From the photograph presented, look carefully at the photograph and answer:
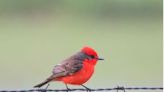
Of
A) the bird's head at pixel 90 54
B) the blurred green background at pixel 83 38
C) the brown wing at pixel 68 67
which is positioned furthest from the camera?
the blurred green background at pixel 83 38

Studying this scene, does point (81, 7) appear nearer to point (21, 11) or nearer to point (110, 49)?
point (21, 11)

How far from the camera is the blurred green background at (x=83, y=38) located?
39.0ft

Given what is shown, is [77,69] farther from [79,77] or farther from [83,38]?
[83,38]

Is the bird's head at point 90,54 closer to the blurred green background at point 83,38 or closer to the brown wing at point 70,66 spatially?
the brown wing at point 70,66

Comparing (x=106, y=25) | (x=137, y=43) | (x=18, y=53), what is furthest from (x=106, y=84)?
(x=106, y=25)

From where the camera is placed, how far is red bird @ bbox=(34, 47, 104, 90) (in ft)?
23.4

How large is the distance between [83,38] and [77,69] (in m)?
7.60

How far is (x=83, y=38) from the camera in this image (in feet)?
48.6

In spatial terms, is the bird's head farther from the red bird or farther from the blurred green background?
the blurred green background

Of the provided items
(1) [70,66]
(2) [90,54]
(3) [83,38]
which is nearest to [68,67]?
(1) [70,66]

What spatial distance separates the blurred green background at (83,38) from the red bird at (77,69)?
3.52 m

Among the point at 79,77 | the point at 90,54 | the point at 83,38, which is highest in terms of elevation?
the point at 90,54

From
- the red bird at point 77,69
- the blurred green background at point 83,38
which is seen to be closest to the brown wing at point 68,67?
the red bird at point 77,69

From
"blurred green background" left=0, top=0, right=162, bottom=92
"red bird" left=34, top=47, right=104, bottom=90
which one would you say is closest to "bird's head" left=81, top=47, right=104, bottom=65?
"red bird" left=34, top=47, right=104, bottom=90
